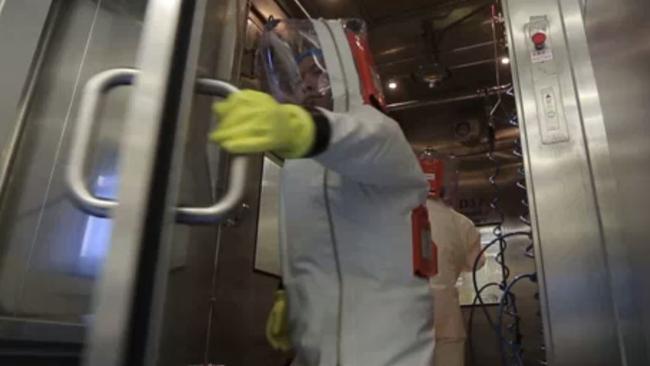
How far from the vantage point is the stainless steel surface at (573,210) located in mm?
1059

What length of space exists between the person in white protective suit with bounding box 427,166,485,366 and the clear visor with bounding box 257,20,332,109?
1503mm

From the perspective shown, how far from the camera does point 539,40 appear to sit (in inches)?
53.0

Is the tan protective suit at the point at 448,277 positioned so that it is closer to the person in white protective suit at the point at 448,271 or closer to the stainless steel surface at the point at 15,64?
the person in white protective suit at the point at 448,271

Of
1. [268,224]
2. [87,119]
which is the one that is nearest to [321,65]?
[87,119]

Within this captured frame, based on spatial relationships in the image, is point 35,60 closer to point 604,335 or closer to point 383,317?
point 383,317

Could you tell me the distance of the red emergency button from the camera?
4.41 ft

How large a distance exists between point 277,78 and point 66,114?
1.85ft

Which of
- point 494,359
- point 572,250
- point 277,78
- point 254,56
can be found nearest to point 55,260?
point 277,78

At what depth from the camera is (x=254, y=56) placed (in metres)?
2.18

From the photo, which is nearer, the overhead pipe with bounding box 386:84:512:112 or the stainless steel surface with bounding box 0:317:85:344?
the stainless steel surface with bounding box 0:317:85:344

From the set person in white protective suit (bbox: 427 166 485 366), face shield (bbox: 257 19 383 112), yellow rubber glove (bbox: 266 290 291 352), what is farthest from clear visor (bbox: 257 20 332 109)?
person in white protective suit (bbox: 427 166 485 366)

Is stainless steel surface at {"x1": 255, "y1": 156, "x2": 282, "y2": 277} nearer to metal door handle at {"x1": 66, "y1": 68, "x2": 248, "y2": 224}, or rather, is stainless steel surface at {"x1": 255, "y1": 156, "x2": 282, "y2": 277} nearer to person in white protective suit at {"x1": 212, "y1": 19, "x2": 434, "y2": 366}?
person in white protective suit at {"x1": 212, "y1": 19, "x2": 434, "y2": 366}

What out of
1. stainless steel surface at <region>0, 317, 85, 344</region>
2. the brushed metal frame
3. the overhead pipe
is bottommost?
stainless steel surface at <region>0, 317, 85, 344</region>

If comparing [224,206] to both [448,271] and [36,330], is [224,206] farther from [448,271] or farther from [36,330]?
[448,271]
